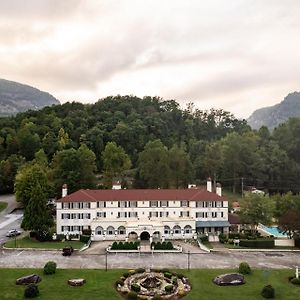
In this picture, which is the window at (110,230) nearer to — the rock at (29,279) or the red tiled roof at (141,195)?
the red tiled roof at (141,195)

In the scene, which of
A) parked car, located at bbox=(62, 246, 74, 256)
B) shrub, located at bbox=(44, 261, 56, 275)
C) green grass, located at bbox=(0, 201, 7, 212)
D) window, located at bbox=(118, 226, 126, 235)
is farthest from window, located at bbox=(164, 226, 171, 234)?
green grass, located at bbox=(0, 201, 7, 212)

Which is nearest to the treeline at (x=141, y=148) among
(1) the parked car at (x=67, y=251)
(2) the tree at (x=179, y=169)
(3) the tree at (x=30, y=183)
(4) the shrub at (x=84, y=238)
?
(2) the tree at (x=179, y=169)

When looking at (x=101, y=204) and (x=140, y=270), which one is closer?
(x=140, y=270)

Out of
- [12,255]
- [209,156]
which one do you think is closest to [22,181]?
[12,255]

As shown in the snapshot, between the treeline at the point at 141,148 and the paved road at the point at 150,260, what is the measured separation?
23517 millimetres

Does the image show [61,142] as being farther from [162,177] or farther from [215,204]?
[215,204]

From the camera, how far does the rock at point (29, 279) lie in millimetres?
44694

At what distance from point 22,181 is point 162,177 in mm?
29272

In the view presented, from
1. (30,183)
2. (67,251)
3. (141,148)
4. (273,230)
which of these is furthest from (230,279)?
(141,148)

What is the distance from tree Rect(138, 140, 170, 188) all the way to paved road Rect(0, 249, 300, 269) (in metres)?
34.8

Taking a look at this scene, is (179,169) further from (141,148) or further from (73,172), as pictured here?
(141,148)

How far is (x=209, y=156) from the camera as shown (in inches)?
4225

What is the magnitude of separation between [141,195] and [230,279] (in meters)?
28.1

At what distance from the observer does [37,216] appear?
64.9 meters
